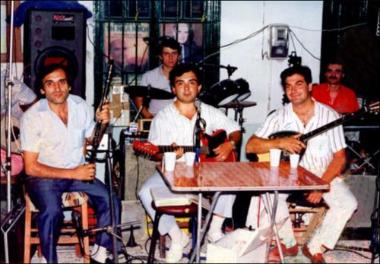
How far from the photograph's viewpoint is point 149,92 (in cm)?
630

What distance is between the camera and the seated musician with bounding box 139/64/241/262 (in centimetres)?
470

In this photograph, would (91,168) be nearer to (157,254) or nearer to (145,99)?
(157,254)

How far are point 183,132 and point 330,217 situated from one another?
1220 millimetres

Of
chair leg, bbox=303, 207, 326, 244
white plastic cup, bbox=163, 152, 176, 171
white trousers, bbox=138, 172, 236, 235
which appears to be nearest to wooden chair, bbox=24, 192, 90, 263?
white trousers, bbox=138, 172, 236, 235

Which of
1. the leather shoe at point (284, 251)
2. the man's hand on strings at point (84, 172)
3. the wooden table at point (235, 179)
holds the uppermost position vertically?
the wooden table at point (235, 179)

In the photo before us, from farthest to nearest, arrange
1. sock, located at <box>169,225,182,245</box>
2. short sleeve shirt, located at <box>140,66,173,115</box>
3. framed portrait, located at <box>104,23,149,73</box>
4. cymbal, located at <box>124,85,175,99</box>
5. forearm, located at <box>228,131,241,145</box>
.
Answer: framed portrait, located at <box>104,23,149,73</box>
short sleeve shirt, located at <box>140,66,173,115</box>
cymbal, located at <box>124,85,175,99</box>
forearm, located at <box>228,131,241,145</box>
sock, located at <box>169,225,182,245</box>

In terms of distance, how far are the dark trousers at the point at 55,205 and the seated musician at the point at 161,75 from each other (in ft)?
6.21

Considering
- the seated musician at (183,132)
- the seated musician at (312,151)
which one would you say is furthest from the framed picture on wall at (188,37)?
the seated musician at (312,151)

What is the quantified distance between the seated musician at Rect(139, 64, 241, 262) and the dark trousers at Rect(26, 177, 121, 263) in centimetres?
29

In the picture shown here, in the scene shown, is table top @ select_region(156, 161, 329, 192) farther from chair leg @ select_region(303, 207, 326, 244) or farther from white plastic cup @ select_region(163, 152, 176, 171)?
chair leg @ select_region(303, 207, 326, 244)

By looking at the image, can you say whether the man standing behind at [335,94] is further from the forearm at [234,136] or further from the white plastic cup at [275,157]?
the white plastic cup at [275,157]

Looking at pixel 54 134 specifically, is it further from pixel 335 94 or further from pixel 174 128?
pixel 335 94

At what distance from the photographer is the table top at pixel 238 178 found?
3797 mm

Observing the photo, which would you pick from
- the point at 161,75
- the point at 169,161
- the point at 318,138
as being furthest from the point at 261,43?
the point at 169,161
